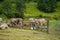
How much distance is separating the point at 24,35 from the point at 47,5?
27.7 meters

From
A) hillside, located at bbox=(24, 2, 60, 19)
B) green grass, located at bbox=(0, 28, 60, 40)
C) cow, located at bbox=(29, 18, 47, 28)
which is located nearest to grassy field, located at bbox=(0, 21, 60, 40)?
green grass, located at bbox=(0, 28, 60, 40)

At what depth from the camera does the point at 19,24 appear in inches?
1019

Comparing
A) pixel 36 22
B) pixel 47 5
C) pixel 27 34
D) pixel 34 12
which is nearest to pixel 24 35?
pixel 27 34

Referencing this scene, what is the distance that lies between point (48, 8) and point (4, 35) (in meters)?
27.8

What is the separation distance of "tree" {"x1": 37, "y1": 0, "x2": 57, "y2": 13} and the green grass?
2380 cm

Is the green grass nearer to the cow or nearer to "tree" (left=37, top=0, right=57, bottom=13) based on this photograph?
the cow

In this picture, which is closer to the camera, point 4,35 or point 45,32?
point 4,35

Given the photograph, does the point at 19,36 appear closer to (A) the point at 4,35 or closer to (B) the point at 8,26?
(A) the point at 4,35

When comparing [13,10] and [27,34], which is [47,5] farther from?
[27,34]

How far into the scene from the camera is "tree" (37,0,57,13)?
4762 centimetres

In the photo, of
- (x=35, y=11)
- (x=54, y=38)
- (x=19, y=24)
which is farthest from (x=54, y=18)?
(x=54, y=38)

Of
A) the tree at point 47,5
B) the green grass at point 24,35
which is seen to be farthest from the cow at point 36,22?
the tree at point 47,5

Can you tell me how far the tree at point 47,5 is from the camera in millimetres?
47625

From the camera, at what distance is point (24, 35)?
2114 centimetres
